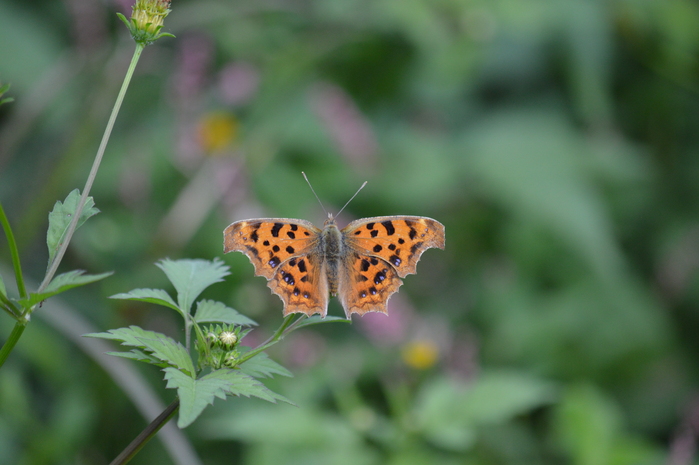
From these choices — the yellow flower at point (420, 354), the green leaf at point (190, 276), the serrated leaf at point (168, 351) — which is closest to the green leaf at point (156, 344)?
the serrated leaf at point (168, 351)

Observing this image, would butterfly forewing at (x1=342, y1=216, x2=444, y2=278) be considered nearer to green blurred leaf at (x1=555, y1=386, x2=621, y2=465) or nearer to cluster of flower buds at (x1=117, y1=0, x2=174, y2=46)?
cluster of flower buds at (x1=117, y1=0, x2=174, y2=46)

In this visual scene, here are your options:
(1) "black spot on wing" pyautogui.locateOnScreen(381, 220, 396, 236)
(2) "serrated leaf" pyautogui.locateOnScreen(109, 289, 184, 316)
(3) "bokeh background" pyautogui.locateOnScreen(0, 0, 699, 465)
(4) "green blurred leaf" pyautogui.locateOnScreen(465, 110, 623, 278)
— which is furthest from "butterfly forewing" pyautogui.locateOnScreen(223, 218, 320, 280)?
(4) "green blurred leaf" pyautogui.locateOnScreen(465, 110, 623, 278)

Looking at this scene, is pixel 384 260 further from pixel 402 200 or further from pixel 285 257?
pixel 402 200

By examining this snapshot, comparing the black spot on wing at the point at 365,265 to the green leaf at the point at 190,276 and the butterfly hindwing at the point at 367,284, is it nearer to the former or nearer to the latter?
the butterfly hindwing at the point at 367,284

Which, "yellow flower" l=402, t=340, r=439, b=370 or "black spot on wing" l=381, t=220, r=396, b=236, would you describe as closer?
"black spot on wing" l=381, t=220, r=396, b=236

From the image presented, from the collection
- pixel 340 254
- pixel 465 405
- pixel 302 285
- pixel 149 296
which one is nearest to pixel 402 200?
pixel 465 405

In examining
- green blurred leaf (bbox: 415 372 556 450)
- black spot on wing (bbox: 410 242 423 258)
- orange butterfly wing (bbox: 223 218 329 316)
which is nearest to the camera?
orange butterfly wing (bbox: 223 218 329 316)
